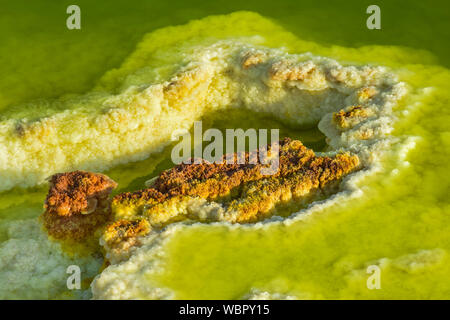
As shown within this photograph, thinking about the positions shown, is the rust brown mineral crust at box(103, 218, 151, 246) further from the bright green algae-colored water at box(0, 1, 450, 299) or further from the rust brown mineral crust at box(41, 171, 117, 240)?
the rust brown mineral crust at box(41, 171, 117, 240)

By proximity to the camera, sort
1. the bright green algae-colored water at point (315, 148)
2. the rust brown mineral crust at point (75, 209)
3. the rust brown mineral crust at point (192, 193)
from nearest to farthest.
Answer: the bright green algae-colored water at point (315, 148)
the rust brown mineral crust at point (192, 193)
the rust brown mineral crust at point (75, 209)

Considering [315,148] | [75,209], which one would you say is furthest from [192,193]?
[315,148]

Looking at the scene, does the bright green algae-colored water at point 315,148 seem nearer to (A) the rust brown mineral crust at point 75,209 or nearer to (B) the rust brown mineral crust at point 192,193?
(B) the rust brown mineral crust at point 192,193

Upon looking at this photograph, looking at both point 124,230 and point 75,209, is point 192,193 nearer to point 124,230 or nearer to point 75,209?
point 124,230

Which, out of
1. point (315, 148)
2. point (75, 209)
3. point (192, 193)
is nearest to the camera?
point (192, 193)

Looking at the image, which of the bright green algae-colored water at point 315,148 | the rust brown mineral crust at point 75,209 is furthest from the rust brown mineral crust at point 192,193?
the bright green algae-colored water at point 315,148
